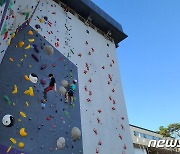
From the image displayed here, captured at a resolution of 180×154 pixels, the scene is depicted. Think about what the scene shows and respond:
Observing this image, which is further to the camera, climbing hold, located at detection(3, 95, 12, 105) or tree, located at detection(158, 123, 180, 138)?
tree, located at detection(158, 123, 180, 138)

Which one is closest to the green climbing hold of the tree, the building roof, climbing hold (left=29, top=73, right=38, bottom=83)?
climbing hold (left=29, top=73, right=38, bottom=83)

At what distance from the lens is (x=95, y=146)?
26.3 ft

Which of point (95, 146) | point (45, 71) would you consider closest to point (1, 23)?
point (45, 71)

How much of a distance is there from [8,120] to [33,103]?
3.14ft

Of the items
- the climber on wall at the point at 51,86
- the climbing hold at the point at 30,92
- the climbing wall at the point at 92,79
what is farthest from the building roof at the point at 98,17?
the climbing hold at the point at 30,92

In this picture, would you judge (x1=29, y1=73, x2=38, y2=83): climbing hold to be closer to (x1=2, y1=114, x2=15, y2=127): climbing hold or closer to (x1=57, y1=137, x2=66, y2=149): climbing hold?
(x1=2, y1=114, x2=15, y2=127): climbing hold

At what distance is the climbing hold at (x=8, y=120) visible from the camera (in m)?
5.80

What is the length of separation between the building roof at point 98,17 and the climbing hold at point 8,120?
18.3 feet

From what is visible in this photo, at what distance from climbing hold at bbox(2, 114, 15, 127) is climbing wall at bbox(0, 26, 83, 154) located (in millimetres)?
71

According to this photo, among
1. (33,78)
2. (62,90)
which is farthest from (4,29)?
(62,90)

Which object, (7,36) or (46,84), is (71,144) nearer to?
(46,84)

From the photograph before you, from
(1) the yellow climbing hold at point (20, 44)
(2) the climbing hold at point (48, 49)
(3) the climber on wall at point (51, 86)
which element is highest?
(2) the climbing hold at point (48, 49)

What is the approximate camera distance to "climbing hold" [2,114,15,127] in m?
5.80

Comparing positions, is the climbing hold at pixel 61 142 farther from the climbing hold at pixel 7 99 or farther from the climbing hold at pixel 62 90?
the climbing hold at pixel 7 99
